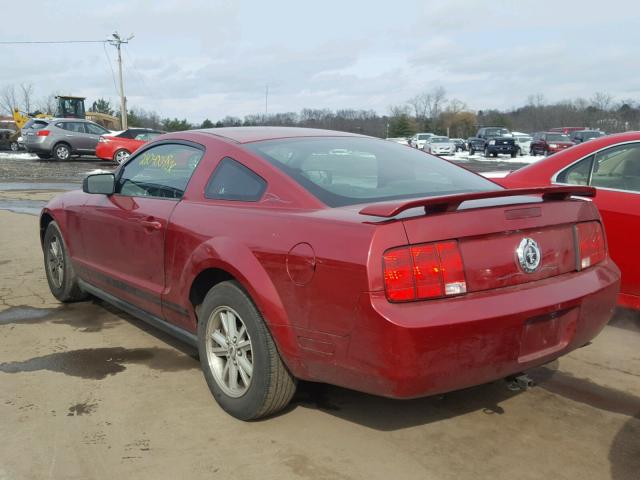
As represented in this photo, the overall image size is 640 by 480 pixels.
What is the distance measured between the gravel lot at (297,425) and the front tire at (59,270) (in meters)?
0.78

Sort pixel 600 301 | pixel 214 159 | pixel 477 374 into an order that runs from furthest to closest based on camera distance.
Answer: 1. pixel 214 159
2. pixel 600 301
3. pixel 477 374

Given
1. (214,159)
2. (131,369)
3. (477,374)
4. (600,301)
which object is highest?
(214,159)

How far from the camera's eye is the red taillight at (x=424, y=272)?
8.07ft

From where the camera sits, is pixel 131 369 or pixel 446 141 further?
pixel 446 141

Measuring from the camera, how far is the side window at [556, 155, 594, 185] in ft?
15.8

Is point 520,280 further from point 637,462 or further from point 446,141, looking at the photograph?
point 446,141

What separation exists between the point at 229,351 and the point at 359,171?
1212 millimetres

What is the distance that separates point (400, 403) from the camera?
132 inches

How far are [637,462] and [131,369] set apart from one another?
2825 millimetres

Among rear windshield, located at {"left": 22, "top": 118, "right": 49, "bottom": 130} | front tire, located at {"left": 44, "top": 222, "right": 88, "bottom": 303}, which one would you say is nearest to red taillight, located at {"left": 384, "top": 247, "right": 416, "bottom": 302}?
front tire, located at {"left": 44, "top": 222, "right": 88, "bottom": 303}

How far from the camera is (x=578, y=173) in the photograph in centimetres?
486

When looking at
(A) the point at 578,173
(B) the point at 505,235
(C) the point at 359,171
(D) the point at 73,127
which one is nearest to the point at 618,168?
(A) the point at 578,173

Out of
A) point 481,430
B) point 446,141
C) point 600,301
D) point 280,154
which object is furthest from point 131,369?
point 446,141

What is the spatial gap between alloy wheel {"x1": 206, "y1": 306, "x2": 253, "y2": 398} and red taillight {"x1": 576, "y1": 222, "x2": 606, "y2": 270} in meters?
1.69
